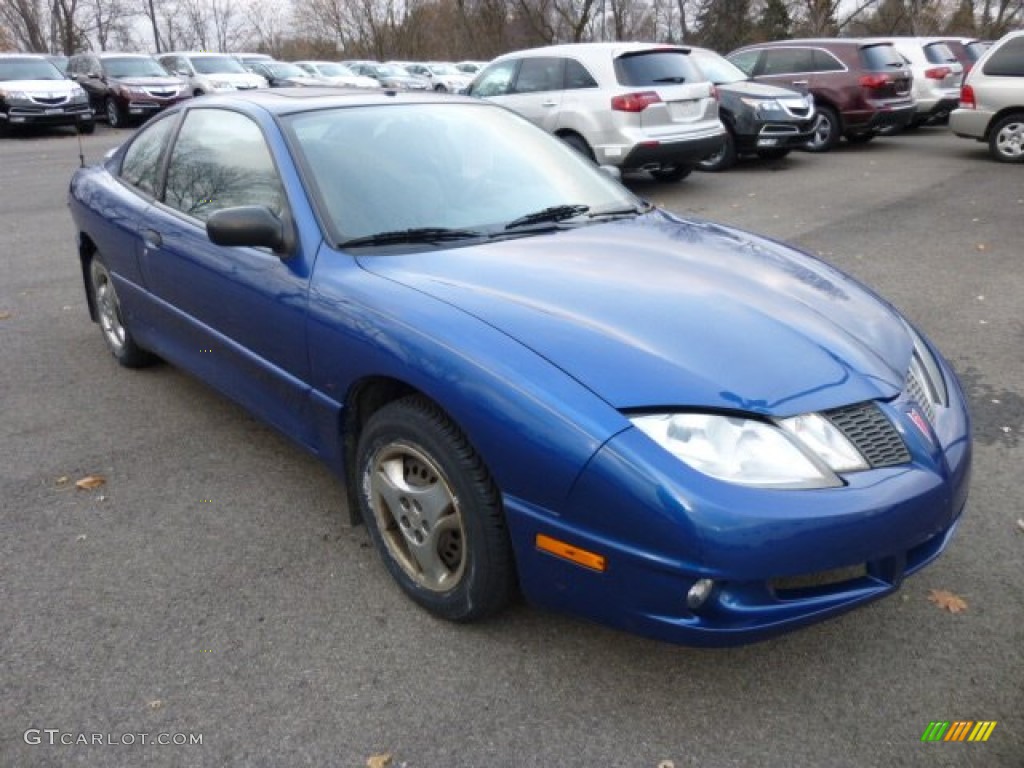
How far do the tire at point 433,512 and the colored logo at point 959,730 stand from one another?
1174 mm

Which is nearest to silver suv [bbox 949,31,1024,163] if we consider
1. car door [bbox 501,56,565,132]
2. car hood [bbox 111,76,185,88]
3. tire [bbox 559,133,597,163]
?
tire [bbox 559,133,597,163]

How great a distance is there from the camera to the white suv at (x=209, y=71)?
2258cm

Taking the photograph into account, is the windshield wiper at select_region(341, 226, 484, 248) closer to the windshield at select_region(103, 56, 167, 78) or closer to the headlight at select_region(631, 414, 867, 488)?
the headlight at select_region(631, 414, 867, 488)

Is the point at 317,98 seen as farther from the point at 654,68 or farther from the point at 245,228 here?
the point at 654,68

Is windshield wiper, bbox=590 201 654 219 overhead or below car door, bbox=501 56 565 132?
below

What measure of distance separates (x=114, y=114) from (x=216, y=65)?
3309 millimetres

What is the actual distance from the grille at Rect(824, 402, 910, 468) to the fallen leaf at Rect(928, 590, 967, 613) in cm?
79

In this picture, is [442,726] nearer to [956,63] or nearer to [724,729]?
[724,729]

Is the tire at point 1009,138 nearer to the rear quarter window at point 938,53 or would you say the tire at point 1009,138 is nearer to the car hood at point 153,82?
the rear quarter window at point 938,53

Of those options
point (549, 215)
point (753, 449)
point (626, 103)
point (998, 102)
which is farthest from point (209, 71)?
point (753, 449)

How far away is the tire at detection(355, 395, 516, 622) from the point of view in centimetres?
242

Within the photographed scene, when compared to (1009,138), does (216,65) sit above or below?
above

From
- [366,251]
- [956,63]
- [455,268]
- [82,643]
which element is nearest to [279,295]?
[366,251]

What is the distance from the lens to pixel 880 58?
13.6 metres
